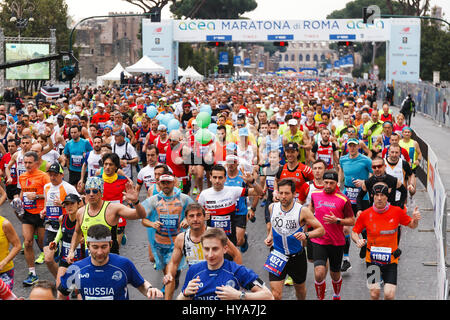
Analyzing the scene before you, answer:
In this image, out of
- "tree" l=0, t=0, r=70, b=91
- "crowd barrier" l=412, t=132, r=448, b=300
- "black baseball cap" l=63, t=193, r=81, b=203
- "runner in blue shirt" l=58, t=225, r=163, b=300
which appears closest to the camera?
"runner in blue shirt" l=58, t=225, r=163, b=300

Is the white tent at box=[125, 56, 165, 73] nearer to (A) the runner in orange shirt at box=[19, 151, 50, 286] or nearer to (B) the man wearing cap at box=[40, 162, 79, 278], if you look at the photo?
(A) the runner in orange shirt at box=[19, 151, 50, 286]

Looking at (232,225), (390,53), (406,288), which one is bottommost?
(406,288)

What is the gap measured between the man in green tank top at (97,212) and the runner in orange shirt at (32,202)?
1.73 metres

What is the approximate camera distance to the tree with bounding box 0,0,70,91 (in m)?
58.0

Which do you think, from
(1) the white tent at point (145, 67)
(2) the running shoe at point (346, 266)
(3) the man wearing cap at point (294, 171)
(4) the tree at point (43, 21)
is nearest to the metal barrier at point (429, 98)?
(1) the white tent at point (145, 67)

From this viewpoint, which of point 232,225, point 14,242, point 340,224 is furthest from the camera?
point 232,225

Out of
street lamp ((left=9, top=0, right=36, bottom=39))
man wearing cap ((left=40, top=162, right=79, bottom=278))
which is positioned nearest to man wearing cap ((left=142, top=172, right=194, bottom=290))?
man wearing cap ((left=40, top=162, right=79, bottom=278))

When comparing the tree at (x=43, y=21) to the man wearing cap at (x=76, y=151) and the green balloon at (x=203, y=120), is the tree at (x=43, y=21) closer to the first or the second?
the green balloon at (x=203, y=120)

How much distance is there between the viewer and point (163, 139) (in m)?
12.7

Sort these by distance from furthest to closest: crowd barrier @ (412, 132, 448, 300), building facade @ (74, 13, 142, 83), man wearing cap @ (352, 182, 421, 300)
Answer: building facade @ (74, 13, 142, 83) → man wearing cap @ (352, 182, 421, 300) → crowd barrier @ (412, 132, 448, 300)

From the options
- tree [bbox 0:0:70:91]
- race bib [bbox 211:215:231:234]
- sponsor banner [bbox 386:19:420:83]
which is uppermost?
tree [bbox 0:0:70:91]
